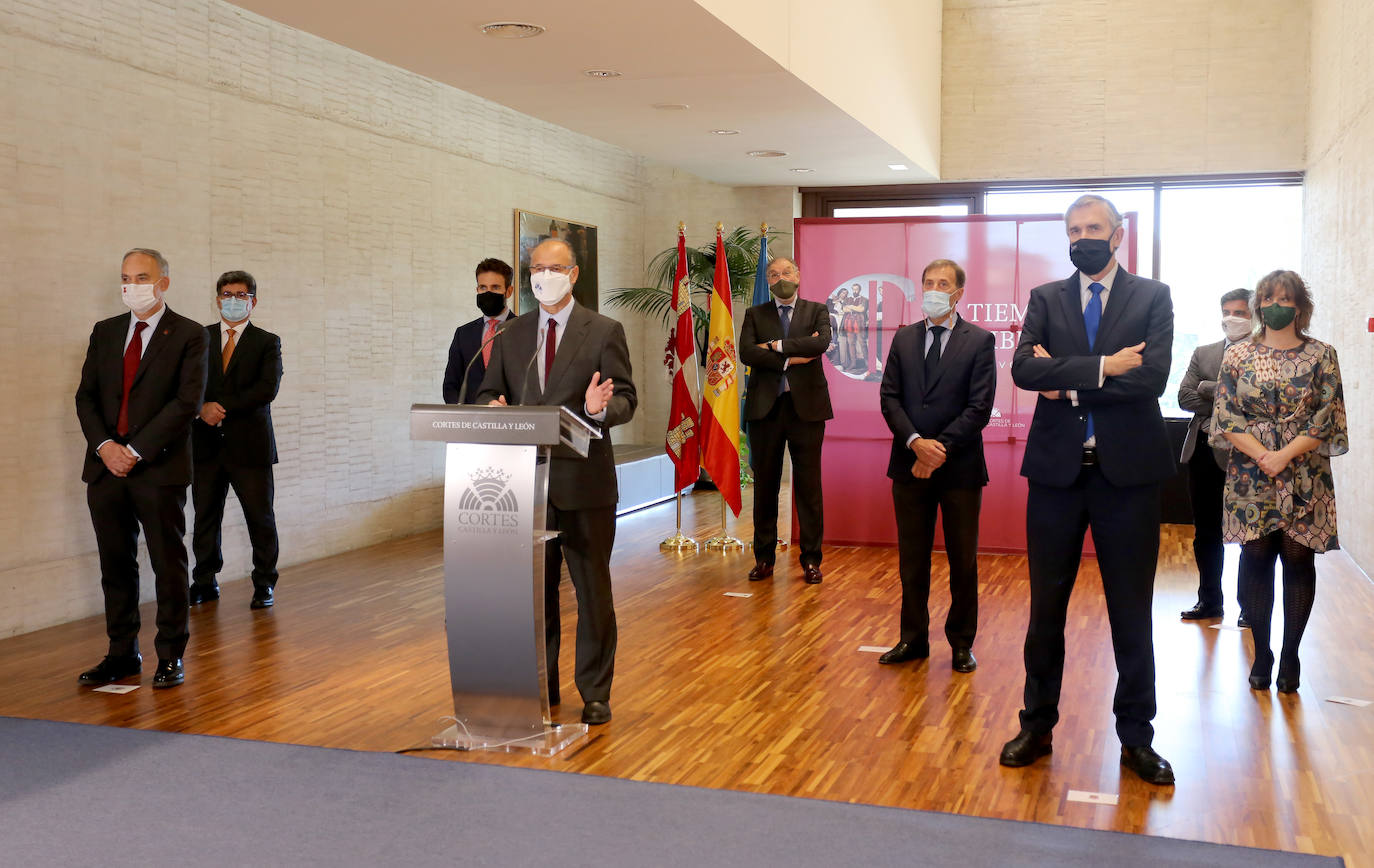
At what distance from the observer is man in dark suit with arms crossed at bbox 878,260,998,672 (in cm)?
538

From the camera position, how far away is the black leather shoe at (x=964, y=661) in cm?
544

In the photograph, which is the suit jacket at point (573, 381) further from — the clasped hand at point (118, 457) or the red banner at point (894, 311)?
the red banner at point (894, 311)

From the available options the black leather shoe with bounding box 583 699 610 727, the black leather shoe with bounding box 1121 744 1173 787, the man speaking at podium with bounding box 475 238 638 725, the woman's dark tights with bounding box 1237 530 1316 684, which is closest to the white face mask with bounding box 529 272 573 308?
the man speaking at podium with bounding box 475 238 638 725

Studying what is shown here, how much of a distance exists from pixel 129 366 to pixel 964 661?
3.76 m

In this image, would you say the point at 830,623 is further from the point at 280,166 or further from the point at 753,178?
the point at 753,178

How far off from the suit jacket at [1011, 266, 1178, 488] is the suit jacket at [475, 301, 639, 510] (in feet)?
4.52

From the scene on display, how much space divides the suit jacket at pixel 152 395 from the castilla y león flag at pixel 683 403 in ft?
13.5

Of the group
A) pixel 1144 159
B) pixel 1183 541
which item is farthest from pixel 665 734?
pixel 1144 159

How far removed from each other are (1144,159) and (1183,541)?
3.70m

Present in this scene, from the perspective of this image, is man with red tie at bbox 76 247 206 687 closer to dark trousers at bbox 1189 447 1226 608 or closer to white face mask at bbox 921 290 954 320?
white face mask at bbox 921 290 954 320

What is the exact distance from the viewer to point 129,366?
16.9 feet

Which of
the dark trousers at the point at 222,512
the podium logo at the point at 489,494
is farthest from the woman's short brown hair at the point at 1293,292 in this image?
the dark trousers at the point at 222,512

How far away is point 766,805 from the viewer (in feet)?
12.4

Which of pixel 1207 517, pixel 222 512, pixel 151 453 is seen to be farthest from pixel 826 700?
pixel 222 512
